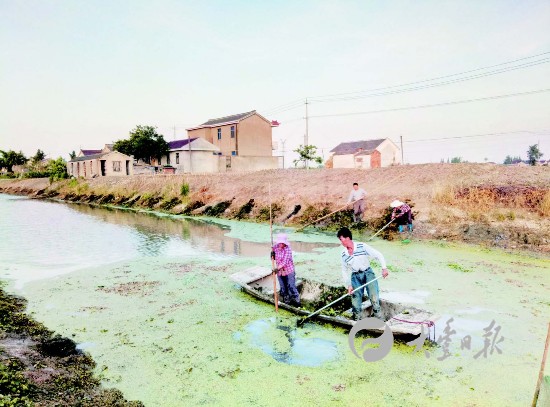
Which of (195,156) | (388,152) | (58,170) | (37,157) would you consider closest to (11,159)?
(37,157)

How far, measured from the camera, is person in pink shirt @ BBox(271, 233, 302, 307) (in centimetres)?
826

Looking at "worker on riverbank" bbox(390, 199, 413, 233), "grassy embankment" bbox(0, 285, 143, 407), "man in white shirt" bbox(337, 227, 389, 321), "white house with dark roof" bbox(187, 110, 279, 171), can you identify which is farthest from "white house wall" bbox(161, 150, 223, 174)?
"man in white shirt" bbox(337, 227, 389, 321)

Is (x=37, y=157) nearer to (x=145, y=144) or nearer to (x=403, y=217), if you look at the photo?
(x=145, y=144)

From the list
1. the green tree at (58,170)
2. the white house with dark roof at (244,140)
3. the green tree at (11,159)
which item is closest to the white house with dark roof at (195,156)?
the white house with dark roof at (244,140)

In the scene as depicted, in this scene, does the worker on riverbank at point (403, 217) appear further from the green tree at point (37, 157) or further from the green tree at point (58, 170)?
the green tree at point (37, 157)

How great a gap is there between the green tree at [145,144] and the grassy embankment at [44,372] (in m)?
39.7

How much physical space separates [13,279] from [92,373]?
25.1 feet

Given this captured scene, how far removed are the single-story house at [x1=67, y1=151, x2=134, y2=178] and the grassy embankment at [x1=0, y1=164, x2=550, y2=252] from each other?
11876 mm

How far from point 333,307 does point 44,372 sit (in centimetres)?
539

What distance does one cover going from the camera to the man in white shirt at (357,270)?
6.71 meters

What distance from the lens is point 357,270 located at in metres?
6.87

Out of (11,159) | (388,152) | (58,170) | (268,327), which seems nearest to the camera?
(268,327)

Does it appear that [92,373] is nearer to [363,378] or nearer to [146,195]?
[363,378]

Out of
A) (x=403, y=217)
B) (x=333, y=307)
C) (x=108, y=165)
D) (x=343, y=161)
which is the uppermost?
(x=343, y=161)
